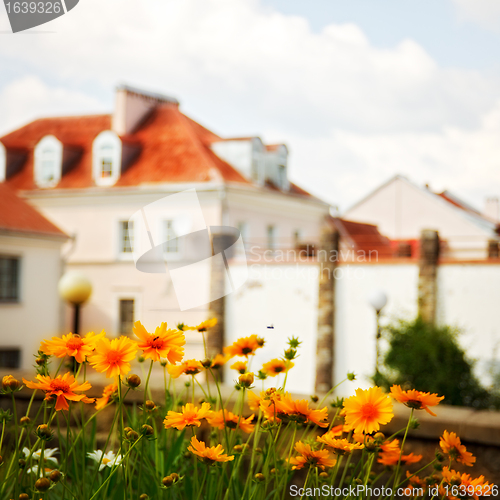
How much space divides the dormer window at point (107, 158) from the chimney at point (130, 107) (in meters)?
0.85

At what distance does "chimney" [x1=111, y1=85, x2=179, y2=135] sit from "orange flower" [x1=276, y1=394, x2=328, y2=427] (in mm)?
22944

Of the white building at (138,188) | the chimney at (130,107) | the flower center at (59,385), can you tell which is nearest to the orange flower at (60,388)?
the flower center at (59,385)

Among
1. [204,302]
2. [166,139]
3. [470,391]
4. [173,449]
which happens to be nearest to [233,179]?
[166,139]

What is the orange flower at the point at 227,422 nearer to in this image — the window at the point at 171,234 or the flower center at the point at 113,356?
the flower center at the point at 113,356

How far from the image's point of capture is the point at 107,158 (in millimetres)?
22656

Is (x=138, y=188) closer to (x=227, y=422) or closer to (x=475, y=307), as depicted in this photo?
(x=475, y=307)

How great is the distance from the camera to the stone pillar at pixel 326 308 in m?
15.6

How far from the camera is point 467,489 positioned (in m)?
1.51

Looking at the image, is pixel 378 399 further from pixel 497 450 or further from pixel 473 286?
pixel 473 286

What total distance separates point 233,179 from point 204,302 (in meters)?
5.05

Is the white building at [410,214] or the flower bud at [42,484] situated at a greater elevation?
the white building at [410,214]

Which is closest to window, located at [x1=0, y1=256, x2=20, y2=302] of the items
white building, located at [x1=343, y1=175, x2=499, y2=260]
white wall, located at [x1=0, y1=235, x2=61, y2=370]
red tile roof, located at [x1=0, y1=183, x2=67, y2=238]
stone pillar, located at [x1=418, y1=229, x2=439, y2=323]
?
white wall, located at [x1=0, y1=235, x2=61, y2=370]

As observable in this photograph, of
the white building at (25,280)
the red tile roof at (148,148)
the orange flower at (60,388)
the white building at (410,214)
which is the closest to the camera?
the orange flower at (60,388)

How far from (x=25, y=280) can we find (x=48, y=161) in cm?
683
